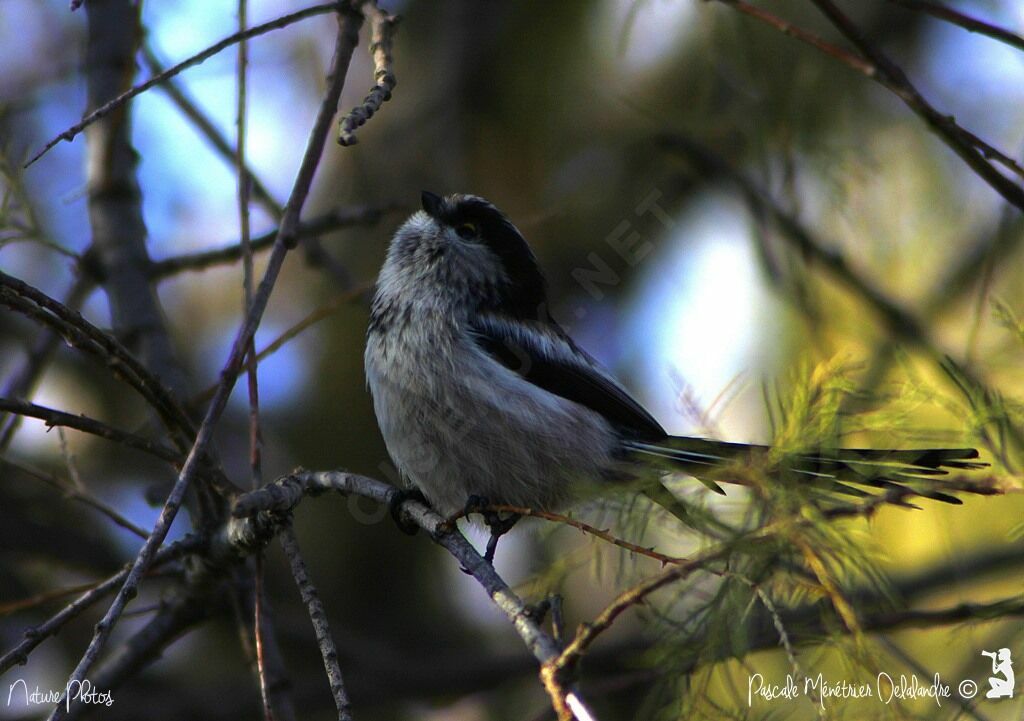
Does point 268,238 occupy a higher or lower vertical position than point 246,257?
higher

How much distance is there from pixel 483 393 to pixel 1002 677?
191 centimetres

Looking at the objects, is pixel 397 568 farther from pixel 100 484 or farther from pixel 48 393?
pixel 48 393

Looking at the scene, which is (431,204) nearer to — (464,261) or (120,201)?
(464,261)

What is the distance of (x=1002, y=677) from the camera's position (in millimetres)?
2252

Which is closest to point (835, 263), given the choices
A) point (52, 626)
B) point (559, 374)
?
point (559, 374)

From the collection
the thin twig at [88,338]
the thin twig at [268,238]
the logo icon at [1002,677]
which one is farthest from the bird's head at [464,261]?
the logo icon at [1002,677]

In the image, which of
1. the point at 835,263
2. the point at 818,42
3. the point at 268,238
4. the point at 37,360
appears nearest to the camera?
the point at 818,42

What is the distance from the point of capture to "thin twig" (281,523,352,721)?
6.31 feet

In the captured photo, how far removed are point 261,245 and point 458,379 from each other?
40.2 inches

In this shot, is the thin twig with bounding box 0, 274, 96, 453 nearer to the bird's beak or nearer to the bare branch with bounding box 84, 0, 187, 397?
the bare branch with bounding box 84, 0, 187, 397

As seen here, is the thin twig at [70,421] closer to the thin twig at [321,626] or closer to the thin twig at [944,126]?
the thin twig at [321,626]
